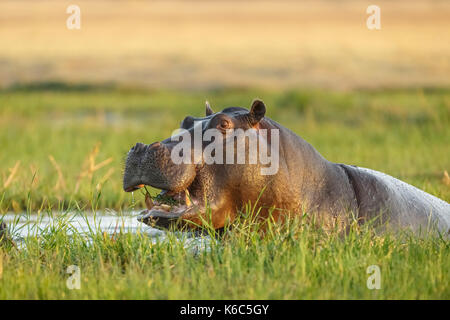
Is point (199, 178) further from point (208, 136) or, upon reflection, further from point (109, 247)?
point (109, 247)

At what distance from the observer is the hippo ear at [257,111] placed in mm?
4705

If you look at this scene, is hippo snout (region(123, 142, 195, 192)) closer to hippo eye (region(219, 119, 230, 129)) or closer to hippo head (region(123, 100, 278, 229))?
hippo head (region(123, 100, 278, 229))

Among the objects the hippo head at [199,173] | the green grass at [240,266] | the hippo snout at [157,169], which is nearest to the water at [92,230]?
the green grass at [240,266]

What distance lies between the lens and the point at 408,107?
17156 millimetres

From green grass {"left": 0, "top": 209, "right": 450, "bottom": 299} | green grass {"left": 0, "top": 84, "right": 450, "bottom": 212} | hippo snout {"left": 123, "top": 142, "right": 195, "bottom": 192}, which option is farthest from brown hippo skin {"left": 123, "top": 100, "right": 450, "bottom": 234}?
green grass {"left": 0, "top": 84, "right": 450, "bottom": 212}

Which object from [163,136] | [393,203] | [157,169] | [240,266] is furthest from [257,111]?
[163,136]

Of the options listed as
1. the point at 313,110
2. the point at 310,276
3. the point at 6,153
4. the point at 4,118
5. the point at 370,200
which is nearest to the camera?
the point at 310,276

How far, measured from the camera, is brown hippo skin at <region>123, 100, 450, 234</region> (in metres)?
4.51

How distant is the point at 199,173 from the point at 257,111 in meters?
0.52

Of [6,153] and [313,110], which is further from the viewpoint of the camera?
[313,110]

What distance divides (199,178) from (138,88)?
2374 centimetres

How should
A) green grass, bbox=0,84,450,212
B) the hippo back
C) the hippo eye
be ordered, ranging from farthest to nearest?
green grass, bbox=0,84,450,212 → the hippo back → the hippo eye

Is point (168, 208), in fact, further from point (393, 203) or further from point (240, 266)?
point (393, 203)
